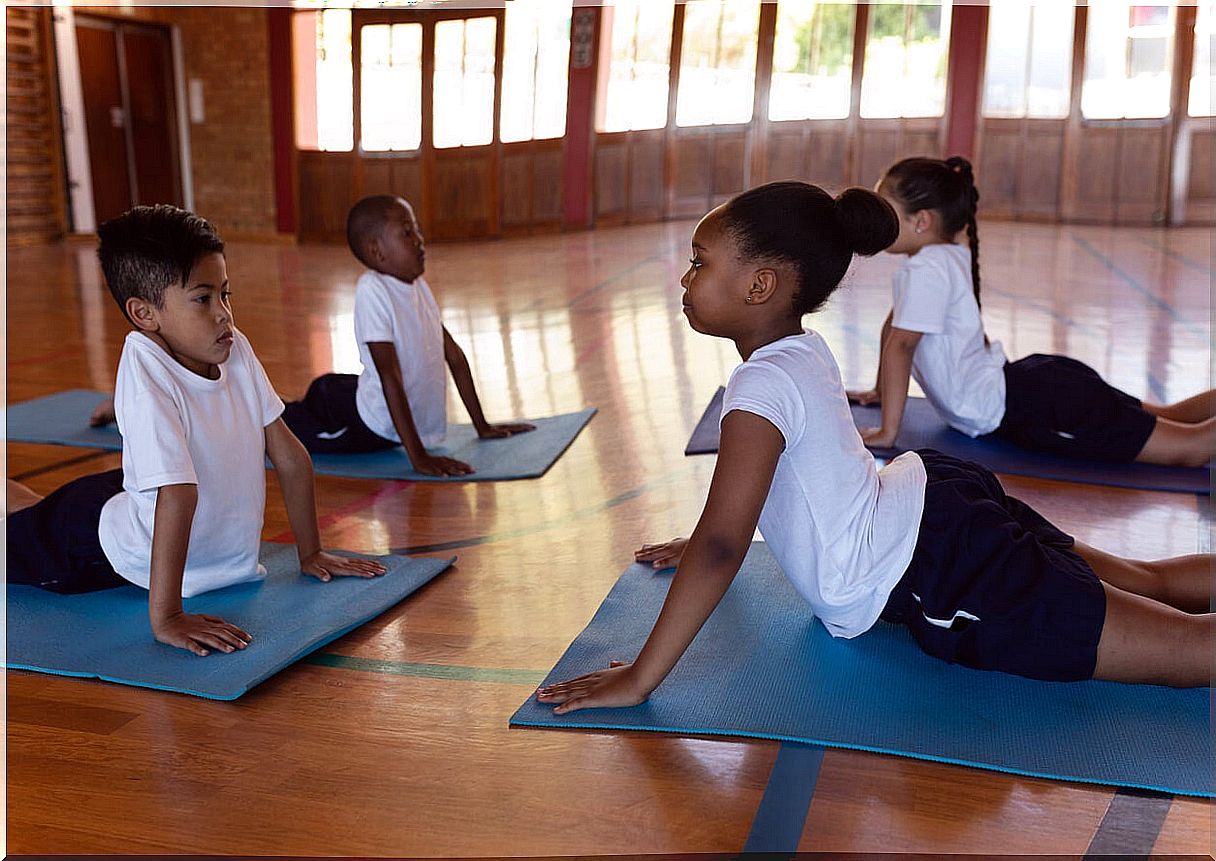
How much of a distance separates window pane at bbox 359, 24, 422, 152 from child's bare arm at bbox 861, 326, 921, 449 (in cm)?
689

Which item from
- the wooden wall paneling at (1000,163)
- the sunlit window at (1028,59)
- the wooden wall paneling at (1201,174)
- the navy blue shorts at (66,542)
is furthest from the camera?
the wooden wall paneling at (1000,163)

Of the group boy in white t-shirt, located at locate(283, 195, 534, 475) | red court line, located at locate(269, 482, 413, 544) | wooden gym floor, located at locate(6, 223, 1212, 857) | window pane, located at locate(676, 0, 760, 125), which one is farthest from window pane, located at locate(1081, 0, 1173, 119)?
red court line, located at locate(269, 482, 413, 544)

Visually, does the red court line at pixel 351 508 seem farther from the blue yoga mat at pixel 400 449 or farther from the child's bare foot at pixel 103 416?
the child's bare foot at pixel 103 416

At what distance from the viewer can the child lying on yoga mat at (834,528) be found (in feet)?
4.76

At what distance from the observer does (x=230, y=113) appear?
9266 mm

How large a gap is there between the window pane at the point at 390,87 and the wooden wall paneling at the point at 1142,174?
5948 millimetres

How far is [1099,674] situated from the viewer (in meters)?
1.52

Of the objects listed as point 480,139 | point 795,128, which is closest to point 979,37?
point 795,128

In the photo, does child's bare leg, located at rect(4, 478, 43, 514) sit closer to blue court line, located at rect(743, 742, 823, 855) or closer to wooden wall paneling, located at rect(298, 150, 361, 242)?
blue court line, located at rect(743, 742, 823, 855)

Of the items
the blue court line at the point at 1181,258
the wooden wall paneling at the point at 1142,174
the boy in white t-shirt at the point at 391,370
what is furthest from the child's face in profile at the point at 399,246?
the wooden wall paneling at the point at 1142,174

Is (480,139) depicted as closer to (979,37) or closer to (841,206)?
(979,37)

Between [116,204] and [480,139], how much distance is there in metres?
3.08

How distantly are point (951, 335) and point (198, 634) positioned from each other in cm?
199

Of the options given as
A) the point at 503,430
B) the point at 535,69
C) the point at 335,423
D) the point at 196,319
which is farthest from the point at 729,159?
the point at 196,319
